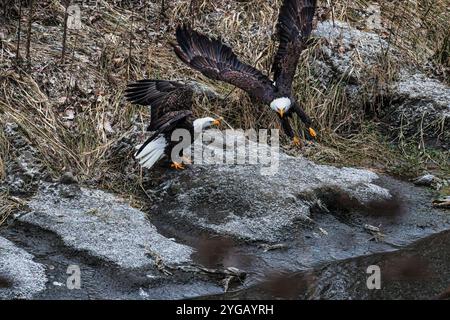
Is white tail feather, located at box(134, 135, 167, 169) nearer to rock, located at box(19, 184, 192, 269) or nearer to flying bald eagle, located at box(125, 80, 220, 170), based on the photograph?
flying bald eagle, located at box(125, 80, 220, 170)

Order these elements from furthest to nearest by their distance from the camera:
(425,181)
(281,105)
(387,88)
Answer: (387,88) < (425,181) < (281,105)

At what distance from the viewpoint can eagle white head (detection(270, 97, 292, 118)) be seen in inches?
267

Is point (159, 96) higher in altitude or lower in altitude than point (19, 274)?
higher

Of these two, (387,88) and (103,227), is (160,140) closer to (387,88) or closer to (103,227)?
(103,227)

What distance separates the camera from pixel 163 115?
644 centimetres

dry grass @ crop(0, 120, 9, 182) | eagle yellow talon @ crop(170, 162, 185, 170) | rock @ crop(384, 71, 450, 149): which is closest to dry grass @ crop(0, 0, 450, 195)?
dry grass @ crop(0, 120, 9, 182)

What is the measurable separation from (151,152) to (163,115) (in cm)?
31

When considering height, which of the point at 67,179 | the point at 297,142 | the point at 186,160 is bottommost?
the point at 67,179

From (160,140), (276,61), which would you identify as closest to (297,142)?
(276,61)

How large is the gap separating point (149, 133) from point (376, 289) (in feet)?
8.37

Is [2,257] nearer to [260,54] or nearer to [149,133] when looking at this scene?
[149,133]

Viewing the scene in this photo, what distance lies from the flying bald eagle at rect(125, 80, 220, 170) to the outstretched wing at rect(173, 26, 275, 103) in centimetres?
34
